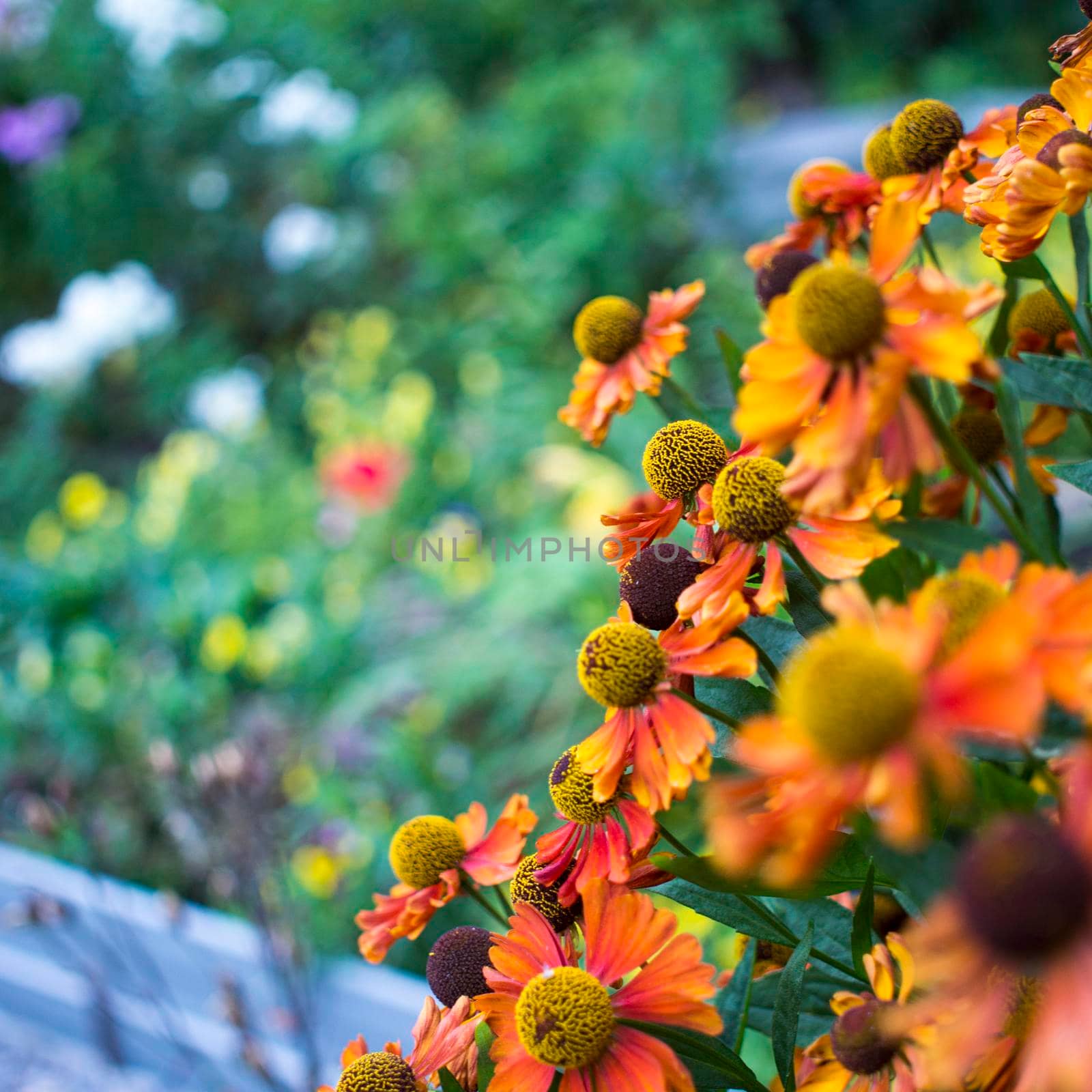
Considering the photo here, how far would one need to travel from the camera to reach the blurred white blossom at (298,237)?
95.5 inches

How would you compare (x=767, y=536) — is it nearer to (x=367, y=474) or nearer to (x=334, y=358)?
(x=367, y=474)

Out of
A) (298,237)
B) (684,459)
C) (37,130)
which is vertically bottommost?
(298,237)

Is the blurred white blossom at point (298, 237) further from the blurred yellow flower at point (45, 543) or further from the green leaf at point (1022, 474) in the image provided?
the green leaf at point (1022, 474)

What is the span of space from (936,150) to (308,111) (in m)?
2.69

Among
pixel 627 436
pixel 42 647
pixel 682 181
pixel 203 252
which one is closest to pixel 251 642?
pixel 42 647

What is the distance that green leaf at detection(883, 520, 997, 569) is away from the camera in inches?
9.9

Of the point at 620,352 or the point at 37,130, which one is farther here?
the point at 37,130

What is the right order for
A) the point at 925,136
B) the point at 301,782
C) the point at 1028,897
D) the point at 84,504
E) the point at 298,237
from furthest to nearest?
the point at 298,237 → the point at 84,504 → the point at 301,782 → the point at 925,136 → the point at 1028,897

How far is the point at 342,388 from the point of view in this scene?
2273 mm

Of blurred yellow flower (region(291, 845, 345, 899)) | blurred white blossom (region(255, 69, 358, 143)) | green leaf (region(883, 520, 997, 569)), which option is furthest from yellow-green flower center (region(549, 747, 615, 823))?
blurred white blossom (region(255, 69, 358, 143))

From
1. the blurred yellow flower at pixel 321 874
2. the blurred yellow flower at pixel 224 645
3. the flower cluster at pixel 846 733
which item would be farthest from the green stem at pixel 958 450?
the blurred yellow flower at pixel 224 645

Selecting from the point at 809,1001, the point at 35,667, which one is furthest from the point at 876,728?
the point at 35,667

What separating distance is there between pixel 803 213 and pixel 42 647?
1528 millimetres

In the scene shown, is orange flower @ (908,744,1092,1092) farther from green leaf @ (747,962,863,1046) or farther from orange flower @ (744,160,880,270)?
orange flower @ (744,160,880,270)
